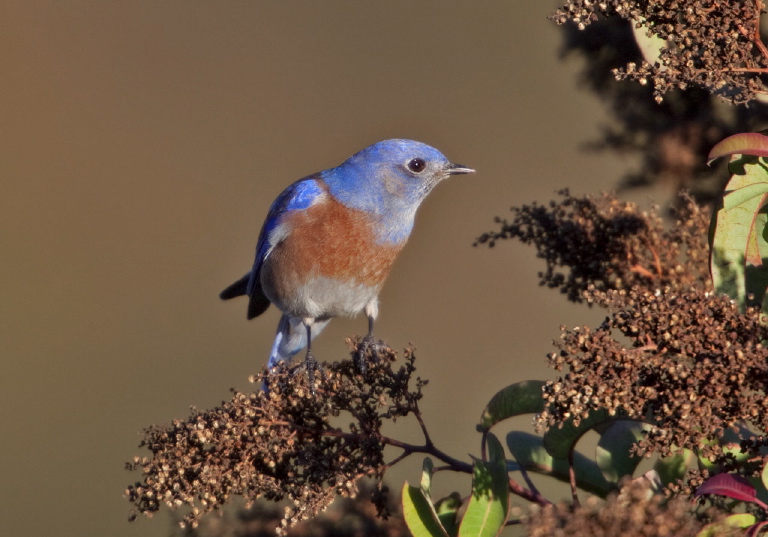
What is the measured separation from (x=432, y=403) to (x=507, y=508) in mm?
3823

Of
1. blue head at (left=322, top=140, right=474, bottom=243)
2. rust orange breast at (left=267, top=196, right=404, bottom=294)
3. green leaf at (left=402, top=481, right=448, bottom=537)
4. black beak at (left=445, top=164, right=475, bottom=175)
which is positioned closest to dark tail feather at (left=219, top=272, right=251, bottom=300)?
rust orange breast at (left=267, top=196, right=404, bottom=294)

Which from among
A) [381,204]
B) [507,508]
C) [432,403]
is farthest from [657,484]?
[432,403]

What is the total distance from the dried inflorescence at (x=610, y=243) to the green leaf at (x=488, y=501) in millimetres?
714

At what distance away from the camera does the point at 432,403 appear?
535 cm

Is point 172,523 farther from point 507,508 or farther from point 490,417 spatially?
point 507,508

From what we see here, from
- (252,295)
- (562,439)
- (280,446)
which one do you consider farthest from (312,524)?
(252,295)

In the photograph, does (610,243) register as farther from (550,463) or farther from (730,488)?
(730,488)

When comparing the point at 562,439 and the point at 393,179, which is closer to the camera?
the point at 562,439

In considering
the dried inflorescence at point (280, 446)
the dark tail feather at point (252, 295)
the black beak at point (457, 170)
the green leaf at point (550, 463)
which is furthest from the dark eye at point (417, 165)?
the green leaf at point (550, 463)

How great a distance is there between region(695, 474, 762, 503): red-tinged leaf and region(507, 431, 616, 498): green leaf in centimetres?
47

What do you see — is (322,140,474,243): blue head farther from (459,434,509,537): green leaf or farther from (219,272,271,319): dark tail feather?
(459,434,509,537): green leaf

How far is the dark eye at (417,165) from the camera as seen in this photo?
13.0ft

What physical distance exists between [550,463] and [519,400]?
0.18 metres

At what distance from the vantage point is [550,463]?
196 cm
